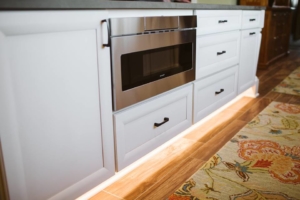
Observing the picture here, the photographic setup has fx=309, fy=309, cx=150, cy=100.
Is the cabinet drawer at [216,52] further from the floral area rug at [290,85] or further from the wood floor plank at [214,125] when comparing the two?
the floral area rug at [290,85]

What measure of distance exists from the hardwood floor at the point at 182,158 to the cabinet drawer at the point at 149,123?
0.13 m

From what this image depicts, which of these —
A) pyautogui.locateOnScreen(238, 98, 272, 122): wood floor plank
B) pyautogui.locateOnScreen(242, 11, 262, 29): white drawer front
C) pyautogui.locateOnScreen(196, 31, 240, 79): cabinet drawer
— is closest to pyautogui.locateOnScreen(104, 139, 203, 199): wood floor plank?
pyautogui.locateOnScreen(196, 31, 240, 79): cabinet drawer

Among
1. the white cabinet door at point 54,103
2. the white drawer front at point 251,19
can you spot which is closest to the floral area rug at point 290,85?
the white drawer front at point 251,19

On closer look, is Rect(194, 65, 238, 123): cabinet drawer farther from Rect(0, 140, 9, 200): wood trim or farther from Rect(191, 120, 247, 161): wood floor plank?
Rect(0, 140, 9, 200): wood trim

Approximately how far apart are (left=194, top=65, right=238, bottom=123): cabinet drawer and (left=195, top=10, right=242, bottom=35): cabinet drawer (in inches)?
13.0

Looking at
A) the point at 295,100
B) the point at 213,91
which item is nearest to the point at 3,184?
the point at 213,91

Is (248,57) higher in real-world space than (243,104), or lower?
higher

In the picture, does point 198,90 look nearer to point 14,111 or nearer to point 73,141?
point 73,141

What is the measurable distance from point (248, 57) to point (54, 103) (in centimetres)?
222

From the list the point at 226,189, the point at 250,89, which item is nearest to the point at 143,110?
the point at 226,189

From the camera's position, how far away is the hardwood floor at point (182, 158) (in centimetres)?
151

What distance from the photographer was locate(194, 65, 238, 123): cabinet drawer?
209 cm

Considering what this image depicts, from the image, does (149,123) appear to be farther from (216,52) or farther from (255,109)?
(255,109)

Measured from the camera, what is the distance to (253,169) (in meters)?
1.69
